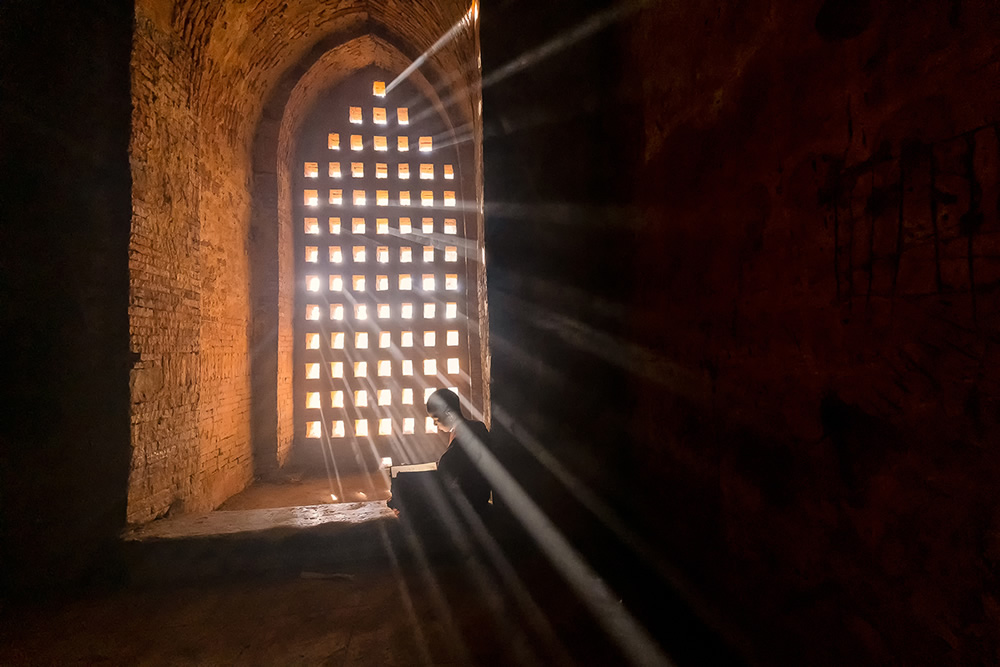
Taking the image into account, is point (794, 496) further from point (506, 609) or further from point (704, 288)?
point (506, 609)

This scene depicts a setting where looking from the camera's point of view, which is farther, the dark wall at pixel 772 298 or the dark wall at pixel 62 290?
the dark wall at pixel 62 290

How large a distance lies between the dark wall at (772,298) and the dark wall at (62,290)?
8.42 feet

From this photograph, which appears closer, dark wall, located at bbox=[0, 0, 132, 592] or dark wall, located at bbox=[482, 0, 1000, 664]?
dark wall, located at bbox=[482, 0, 1000, 664]

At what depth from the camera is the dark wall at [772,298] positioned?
1044mm

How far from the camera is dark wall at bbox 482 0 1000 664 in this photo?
1.04m

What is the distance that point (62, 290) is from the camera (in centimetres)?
274

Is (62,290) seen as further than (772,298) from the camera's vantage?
Yes

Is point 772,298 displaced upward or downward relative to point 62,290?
downward

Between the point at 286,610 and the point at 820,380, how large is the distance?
2.68 meters

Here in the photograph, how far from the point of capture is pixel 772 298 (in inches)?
62.7

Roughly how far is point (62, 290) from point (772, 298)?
3996mm

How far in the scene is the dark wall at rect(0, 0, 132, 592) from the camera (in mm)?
2613

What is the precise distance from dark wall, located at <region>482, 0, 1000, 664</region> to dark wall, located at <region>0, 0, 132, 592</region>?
8.42 feet

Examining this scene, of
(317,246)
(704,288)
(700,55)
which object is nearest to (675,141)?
(700,55)
